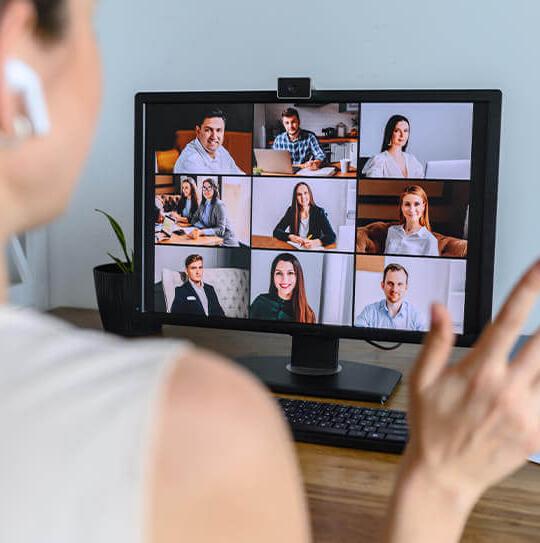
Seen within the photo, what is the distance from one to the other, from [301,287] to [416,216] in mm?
210

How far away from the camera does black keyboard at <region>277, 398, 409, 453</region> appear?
1.07 m

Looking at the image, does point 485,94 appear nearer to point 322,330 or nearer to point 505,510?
point 322,330

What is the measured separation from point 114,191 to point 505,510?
1187 millimetres

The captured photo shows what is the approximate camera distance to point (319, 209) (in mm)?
1276

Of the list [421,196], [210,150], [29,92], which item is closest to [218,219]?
[210,150]

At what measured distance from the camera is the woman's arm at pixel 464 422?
2.05ft

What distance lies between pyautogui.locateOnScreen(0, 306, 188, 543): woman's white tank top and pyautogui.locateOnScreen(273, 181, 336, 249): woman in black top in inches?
36.3

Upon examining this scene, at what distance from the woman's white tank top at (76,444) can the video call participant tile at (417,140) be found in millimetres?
922

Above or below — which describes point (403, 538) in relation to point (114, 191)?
below

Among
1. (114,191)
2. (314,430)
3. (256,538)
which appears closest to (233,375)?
(256,538)

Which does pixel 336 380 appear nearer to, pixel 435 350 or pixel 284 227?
pixel 284 227

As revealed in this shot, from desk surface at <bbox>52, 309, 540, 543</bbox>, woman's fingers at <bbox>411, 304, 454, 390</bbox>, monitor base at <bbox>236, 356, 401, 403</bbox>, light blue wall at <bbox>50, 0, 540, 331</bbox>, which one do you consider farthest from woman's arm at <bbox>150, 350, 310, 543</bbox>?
light blue wall at <bbox>50, 0, 540, 331</bbox>

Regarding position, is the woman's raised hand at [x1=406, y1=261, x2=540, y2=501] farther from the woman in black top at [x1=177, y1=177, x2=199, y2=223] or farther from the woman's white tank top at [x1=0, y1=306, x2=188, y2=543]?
the woman in black top at [x1=177, y1=177, x2=199, y2=223]

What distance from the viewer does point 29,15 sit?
1.27 feet
